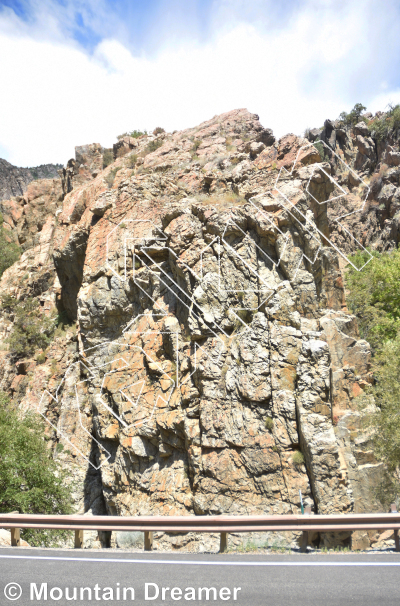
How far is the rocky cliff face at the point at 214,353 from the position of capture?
13.9m

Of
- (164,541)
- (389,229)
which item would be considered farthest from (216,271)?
(389,229)

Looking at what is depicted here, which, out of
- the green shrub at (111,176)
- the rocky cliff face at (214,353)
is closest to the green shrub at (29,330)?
the rocky cliff face at (214,353)

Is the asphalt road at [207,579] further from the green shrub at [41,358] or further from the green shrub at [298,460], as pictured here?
the green shrub at [41,358]

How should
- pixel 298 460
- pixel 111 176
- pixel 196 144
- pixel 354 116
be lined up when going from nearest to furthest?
pixel 298 460
pixel 196 144
pixel 111 176
pixel 354 116

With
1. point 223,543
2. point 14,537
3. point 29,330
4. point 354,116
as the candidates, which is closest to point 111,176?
point 29,330

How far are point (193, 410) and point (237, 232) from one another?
308 inches

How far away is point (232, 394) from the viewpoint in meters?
14.9

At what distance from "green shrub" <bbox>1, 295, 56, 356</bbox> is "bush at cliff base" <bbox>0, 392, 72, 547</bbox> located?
12.7 meters

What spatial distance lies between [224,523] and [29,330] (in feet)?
85.9

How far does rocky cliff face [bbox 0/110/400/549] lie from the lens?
13867 mm

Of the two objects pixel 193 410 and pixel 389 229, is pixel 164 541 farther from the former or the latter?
pixel 389 229

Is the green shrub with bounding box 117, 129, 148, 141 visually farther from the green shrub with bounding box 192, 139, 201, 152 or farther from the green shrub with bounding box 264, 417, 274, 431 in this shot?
the green shrub with bounding box 264, 417, 274, 431

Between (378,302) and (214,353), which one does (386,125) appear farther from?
(214,353)

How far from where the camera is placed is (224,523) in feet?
Answer: 22.1
